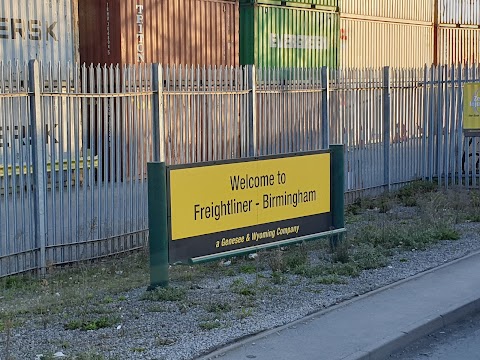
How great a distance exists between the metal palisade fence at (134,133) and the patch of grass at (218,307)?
107 inches

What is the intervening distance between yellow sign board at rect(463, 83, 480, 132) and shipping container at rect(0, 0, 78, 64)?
751cm

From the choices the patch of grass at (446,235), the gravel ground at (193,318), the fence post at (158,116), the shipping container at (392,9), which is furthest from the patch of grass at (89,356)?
the shipping container at (392,9)

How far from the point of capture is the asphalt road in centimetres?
631

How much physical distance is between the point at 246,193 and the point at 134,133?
8.01ft

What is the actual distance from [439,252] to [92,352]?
18.2 feet

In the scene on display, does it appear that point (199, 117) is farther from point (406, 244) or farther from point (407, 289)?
point (407, 289)

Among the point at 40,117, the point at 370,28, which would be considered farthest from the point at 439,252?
the point at 370,28

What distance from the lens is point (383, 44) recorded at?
2350 centimetres

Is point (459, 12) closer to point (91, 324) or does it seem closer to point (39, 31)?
point (39, 31)

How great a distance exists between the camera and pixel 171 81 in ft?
36.4

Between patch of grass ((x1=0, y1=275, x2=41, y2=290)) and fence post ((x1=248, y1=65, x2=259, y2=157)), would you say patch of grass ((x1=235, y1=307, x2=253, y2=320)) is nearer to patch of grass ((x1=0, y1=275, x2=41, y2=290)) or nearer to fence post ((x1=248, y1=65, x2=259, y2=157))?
patch of grass ((x1=0, y1=275, x2=41, y2=290))

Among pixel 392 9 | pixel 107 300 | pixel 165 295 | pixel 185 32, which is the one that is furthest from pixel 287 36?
pixel 107 300

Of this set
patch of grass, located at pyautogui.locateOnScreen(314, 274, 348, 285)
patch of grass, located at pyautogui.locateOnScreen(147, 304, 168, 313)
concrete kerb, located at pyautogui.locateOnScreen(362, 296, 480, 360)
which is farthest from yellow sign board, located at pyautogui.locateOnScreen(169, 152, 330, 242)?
concrete kerb, located at pyautogui.locateOnScreen(362, 296, 480, 360)

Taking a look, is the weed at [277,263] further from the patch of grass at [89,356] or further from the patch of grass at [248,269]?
the patch of grass at [89,356]
